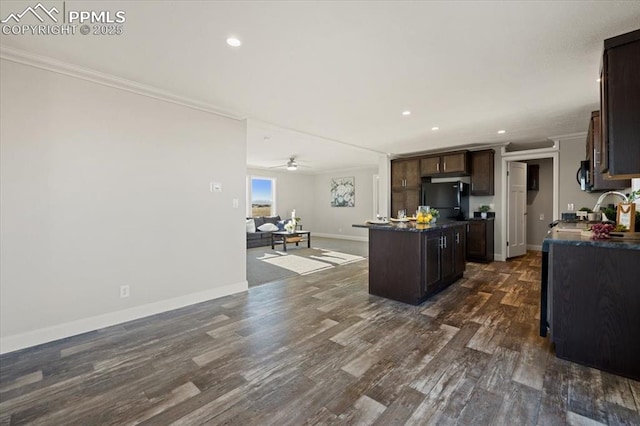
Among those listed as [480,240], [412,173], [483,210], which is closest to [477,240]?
[480,240]

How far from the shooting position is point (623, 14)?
1870 millimetres

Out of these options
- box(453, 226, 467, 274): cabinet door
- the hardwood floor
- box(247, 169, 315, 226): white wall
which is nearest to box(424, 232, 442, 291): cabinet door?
the hardwood floor

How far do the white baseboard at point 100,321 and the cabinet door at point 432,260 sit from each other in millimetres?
2544

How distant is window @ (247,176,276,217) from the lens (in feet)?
30.4

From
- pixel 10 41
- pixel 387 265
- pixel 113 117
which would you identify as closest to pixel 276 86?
pixel 113 117

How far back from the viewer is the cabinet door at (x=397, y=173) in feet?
22.6

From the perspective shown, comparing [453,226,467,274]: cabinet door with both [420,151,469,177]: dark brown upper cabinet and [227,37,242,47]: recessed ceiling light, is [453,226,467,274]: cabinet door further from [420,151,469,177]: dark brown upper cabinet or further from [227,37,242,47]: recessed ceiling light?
[227,37,242,47]: recessed ceiling light

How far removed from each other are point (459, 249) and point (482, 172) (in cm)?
244

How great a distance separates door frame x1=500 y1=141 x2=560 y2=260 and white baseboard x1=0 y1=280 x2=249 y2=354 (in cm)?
546

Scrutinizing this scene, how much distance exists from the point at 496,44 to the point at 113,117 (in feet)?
11.6

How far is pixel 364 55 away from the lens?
2387mm

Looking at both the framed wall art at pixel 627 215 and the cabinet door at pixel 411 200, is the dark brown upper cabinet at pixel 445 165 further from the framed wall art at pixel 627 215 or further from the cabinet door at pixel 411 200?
the framed wall art at pixel 627 215

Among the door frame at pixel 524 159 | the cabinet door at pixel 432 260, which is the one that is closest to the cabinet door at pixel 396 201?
the door frame at pixel 524 159

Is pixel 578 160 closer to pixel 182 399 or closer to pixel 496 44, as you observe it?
pixel 496 44
